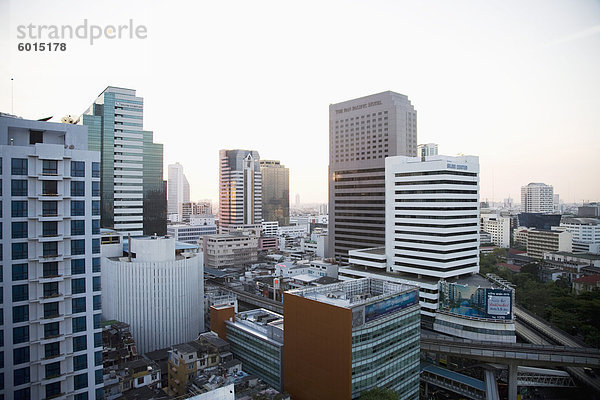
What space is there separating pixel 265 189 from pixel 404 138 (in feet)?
386

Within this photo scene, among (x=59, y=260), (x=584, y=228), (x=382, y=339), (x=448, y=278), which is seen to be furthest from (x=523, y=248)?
(x=59, y=260)

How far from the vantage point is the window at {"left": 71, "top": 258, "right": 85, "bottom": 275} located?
24578 mm

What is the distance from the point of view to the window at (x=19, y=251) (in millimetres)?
22766

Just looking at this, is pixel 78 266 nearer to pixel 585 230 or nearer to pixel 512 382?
pixel 512 382

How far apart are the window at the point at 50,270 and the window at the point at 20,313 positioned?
208 cm

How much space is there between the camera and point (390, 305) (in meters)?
33.3

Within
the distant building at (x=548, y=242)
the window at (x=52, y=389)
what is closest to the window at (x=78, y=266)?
the window at (x=52, y=389)

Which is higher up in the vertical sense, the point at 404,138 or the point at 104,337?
the point at 404,138

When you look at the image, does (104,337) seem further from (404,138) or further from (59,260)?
(404,138)

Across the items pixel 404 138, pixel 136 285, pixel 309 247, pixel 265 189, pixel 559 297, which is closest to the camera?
pixel 136 285

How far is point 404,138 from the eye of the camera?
8438 centimetres

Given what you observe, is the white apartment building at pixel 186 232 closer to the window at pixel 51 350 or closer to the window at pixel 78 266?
the window at pixel 78 266

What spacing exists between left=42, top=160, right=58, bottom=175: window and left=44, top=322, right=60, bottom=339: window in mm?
9832

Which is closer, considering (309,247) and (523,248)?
(309,247)
